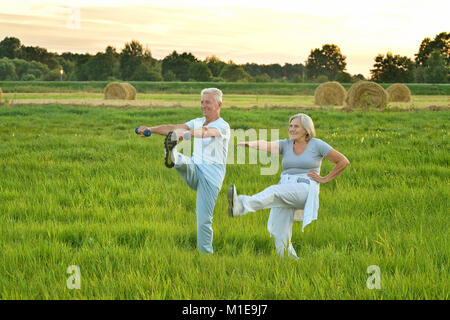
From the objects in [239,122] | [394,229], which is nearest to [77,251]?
[394,229]

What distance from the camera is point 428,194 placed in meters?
7.92

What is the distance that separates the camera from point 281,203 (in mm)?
5059

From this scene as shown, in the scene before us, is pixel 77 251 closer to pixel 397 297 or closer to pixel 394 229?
pixel 397 297

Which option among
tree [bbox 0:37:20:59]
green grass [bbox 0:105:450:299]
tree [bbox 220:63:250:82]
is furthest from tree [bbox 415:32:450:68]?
green grass [bbox 0:105:450:299]

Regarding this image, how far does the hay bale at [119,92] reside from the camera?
38750 mm

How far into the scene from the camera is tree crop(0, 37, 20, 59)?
127938mm

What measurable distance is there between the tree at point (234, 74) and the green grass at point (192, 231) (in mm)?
78285

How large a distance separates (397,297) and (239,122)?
1461 centimetres

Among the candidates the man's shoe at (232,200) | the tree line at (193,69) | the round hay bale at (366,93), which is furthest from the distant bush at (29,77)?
the man's shoe at (232,200)

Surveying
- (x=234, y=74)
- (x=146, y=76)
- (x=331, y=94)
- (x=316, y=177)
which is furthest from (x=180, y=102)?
(x=234, y=74)

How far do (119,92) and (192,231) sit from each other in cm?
3425

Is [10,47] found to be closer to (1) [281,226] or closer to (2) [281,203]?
(1) [281,226]

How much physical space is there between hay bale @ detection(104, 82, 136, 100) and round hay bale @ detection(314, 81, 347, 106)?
14855 millimetres

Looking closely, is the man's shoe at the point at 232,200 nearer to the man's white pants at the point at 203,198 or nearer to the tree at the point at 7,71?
the man's white pants at the point at 203,198
